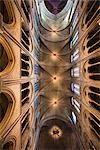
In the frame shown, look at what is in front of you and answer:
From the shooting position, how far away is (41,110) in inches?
755

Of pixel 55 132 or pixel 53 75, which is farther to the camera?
pixel 53 75

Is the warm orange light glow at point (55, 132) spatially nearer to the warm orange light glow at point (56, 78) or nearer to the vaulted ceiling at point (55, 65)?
the vaulted ceiling at point (55, 65)

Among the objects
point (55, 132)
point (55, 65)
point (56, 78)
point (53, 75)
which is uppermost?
point (55, 65)

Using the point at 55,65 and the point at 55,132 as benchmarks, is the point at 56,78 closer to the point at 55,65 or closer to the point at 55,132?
the point at 55,65

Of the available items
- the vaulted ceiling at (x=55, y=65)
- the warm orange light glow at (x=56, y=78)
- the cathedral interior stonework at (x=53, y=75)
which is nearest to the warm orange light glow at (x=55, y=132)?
the cathedral interior stonework at (x=53, y=75)

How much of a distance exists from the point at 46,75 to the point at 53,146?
545 cm

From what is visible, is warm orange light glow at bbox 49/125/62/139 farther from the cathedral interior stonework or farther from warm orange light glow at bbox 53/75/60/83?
warm orange light glow at bbox 53/75/60/83

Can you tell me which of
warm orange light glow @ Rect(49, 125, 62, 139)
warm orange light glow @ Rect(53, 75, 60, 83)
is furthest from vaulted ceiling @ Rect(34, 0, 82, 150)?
warm orange light glow @ Rect(49, 125, 62, 139)

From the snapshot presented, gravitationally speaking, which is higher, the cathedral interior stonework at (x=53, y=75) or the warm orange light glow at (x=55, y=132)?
the cathedral interior stonework at (x=53, y=75)

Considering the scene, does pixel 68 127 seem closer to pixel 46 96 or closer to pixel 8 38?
pixel 46 96

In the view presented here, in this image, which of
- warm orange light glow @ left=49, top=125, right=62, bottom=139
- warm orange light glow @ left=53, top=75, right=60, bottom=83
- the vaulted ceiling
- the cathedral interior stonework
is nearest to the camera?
the cathedral interior stonework

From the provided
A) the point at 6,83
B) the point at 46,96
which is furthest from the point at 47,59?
the point at 6,83

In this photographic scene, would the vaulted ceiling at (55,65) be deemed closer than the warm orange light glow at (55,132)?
No

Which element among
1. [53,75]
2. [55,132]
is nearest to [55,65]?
[53,75]
